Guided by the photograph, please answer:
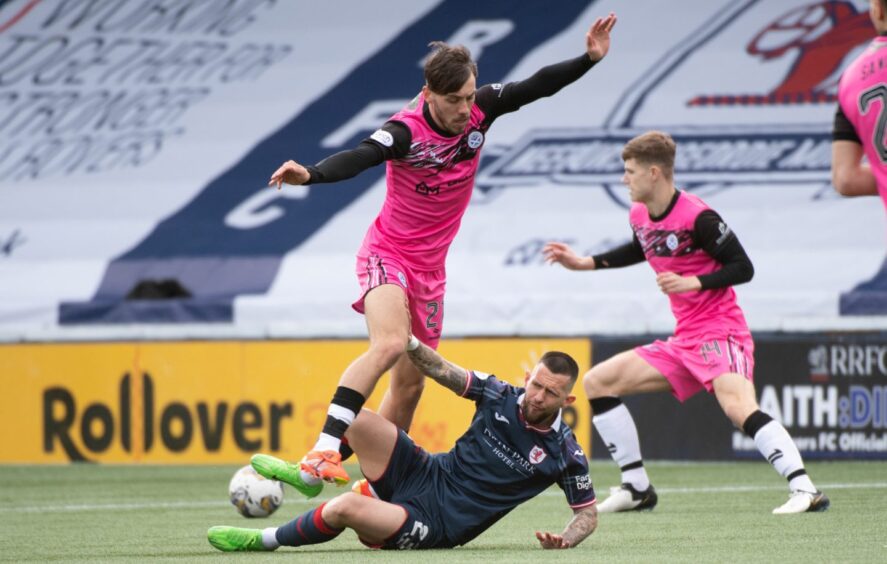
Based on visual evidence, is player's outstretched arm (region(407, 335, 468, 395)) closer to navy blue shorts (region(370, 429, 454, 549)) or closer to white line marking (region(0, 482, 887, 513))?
navy blue shorts (region(370, 429, 454, 549))

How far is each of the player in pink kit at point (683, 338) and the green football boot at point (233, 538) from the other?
8.56 ft

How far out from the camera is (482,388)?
6.46 meters

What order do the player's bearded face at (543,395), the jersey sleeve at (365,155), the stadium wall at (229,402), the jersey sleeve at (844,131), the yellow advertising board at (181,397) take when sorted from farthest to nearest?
the yellow advertising board at (181,397), the stadium wall at (229,402), the jersey sleeve at (365,155), the player's bearded face at (543,395), the jersey sleeve at (844,131)

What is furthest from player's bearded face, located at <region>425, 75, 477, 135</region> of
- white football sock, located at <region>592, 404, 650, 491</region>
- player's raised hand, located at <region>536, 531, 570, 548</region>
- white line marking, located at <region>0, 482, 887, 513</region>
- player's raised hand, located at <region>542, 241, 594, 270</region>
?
white line marking, located at <region>0, 482, 887, 513</region>

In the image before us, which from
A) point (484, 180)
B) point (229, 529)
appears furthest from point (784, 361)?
point (229, 529)

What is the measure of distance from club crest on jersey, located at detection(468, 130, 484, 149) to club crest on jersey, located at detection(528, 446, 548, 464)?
1.65 meters

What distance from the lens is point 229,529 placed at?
632cm

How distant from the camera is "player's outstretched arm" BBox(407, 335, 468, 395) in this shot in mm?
6406

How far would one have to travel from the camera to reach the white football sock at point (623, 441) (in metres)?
8.45

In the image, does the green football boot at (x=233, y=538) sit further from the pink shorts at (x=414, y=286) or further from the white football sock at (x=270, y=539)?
the pink shorts at (x=414, y=286)

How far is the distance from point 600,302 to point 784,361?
2731 mm

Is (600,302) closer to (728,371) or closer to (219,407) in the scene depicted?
(219,407)

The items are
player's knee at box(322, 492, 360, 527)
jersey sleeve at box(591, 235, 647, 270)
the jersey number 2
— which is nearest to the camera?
the jersey number 2

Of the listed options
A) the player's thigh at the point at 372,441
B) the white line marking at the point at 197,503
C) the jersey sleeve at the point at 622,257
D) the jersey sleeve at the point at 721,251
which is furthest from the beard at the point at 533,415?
the white line marking at the point at 197,503
